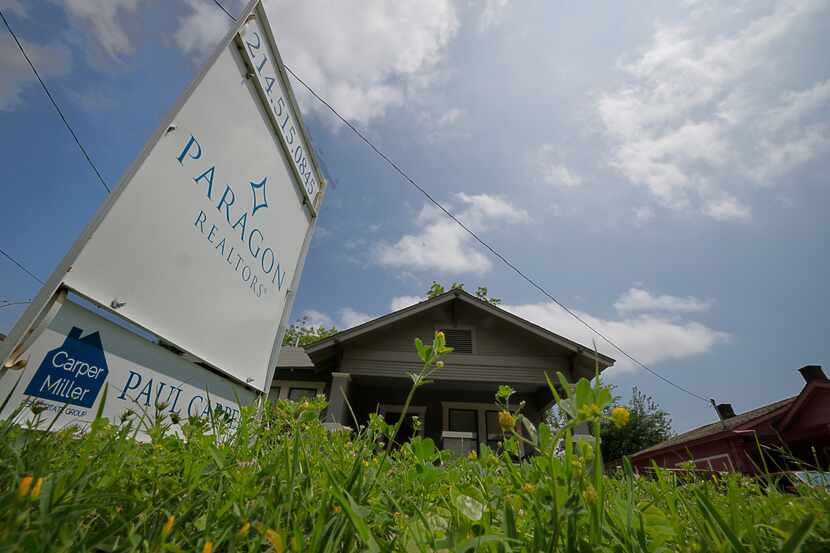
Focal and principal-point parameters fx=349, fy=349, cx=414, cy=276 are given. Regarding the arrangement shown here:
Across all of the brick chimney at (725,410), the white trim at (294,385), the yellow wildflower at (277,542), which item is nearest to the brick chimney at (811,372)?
the brick chimney at (725,410)

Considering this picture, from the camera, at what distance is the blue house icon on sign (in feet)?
3.80

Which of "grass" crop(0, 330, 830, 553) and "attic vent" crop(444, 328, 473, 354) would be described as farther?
"attic vent" crop(444, 328, 473, 354)

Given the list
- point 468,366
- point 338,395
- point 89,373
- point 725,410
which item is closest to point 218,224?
point 89,373

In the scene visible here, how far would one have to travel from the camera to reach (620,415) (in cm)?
65

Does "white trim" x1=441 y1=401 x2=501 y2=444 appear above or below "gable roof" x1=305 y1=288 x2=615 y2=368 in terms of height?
below

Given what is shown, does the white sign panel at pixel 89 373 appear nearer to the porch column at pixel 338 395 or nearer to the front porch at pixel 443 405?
the porch column at pixel 338 395

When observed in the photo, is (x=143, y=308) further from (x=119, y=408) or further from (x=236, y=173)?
(x=236, y=173)

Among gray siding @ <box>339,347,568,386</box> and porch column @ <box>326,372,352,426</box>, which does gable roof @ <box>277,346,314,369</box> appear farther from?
gray siding @ <box>339,347,568,386</box>

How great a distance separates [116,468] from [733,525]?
127 centimetres

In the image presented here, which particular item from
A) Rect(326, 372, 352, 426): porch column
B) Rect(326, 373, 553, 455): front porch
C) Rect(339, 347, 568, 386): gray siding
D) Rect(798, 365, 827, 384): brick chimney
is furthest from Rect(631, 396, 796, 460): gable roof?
Rect(326, 372, 352, 426): porch column

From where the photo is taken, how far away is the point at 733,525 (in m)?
0.63

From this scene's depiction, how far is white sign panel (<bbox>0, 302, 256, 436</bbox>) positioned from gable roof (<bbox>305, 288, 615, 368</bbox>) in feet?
23.6

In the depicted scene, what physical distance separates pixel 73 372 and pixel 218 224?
1.07m

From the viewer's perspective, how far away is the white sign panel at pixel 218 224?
4.84ft
